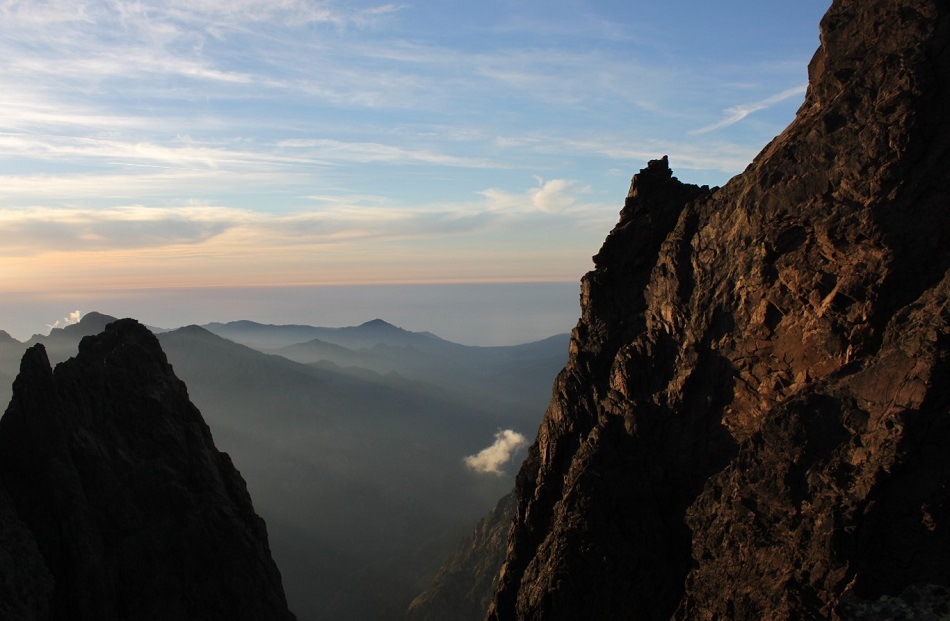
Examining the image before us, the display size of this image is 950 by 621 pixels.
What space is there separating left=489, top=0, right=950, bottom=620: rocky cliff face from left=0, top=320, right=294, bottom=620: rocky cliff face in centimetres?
2470

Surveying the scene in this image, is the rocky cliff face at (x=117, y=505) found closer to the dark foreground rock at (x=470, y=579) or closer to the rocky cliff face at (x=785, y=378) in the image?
the rocky cliff face at (x=785, y=378)

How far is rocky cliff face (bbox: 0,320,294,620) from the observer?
47812mm

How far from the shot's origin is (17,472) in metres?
51.7

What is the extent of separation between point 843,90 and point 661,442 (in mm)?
24462

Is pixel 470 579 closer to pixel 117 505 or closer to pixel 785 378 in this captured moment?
pixel 117 505

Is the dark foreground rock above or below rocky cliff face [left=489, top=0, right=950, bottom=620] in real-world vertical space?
below

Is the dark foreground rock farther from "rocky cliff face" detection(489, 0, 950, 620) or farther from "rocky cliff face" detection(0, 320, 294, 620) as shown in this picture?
"rocky cliff face" detection(489, 0, 950, 620)

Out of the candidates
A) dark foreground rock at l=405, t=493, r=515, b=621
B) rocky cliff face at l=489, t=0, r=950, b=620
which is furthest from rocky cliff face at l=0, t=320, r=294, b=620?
dark foreground rock at l=405, t=493, r=515, b=621

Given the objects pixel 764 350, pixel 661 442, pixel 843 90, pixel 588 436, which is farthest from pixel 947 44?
pixel 588 436

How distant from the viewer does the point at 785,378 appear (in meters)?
39.7

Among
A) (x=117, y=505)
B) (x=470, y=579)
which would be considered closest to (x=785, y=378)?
(x=117, y=505)

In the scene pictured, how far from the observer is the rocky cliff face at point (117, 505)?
47812 millimetres

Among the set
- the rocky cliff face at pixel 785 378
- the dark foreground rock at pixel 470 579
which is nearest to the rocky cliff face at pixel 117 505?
the rocky cliff face at pixel 785 378

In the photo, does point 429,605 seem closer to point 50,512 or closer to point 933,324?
point 50,512
